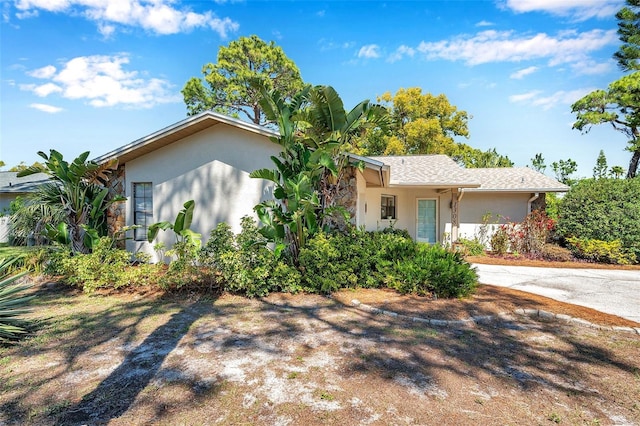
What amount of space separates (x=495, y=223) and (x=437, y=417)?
13.1 meters

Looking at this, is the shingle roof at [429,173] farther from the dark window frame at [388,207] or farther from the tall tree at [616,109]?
the tall tree at [616,109]

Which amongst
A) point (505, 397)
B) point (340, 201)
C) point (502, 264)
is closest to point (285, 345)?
point (505, 397)

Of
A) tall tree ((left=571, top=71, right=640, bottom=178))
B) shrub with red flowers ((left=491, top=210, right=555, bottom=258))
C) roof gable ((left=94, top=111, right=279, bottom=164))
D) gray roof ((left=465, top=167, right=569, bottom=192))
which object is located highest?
tall tree ((left=571, top=71, right=640, bottom=178))

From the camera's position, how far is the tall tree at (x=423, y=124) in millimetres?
26250

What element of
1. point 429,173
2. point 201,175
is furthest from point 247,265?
point 429,173

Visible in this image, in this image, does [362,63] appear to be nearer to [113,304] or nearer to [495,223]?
[495,223]

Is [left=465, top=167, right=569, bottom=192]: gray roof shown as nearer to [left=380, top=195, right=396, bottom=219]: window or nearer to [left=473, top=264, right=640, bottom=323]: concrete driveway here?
[left=380, top=195, right=396, bottom=219]: window

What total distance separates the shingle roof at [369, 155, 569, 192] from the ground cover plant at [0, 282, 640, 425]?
664 centimetres

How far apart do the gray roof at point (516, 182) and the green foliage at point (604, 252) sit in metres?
2.33

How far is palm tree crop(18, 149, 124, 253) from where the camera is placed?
8.15 metres

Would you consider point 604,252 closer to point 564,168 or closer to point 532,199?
point 532,199

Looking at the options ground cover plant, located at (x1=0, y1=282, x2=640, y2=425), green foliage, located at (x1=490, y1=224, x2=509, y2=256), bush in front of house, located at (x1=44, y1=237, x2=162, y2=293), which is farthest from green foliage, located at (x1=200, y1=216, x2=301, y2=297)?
green foliage, located at (x1=490, y1=224, x2=509, y2=256)

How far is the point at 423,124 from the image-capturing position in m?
25.9

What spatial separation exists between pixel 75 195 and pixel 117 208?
1708 mm
